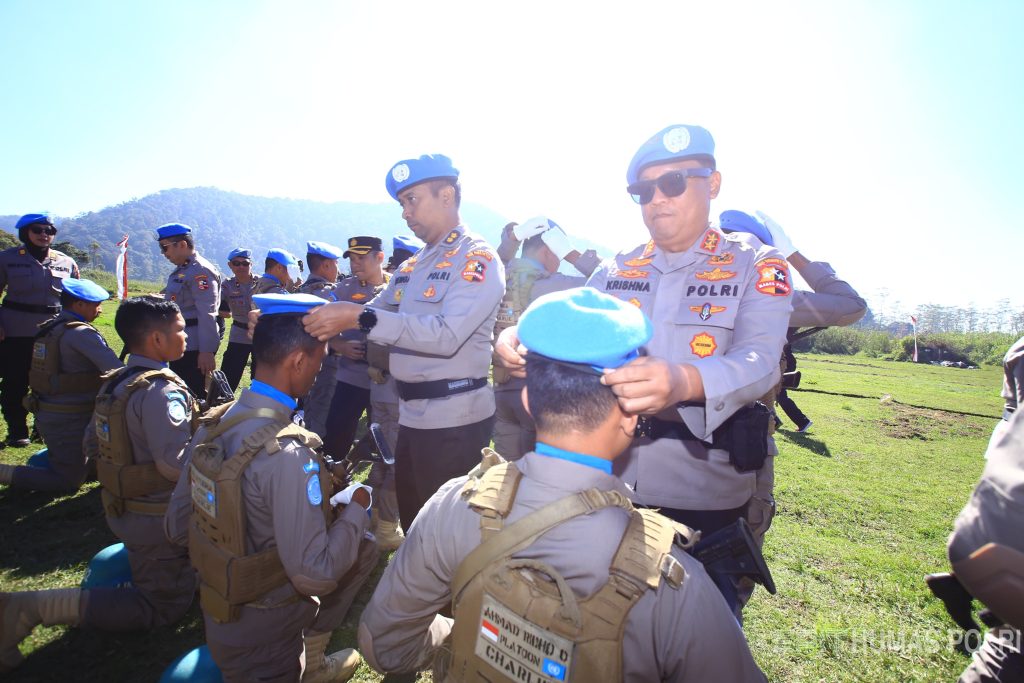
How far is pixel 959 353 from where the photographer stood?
40844mm

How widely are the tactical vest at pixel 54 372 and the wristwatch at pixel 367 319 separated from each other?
421 cm

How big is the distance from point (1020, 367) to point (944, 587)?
123 cm

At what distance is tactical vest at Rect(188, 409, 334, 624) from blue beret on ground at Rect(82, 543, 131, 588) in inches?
66.4

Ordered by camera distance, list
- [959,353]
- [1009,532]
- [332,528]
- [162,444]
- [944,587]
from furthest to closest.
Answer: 1. [959,353]
2. [162,444]
3. [332,528]
4. [944,587]
5. [1009,532]

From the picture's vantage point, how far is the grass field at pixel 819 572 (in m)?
3.22

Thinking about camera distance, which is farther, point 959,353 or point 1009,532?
point 959,353

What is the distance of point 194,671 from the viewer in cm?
252

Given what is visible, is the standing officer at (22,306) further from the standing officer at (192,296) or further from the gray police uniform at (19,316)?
the standing officer at (192,296)

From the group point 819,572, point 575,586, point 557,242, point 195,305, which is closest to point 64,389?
point 195,305

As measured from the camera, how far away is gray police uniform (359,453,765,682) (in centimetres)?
124

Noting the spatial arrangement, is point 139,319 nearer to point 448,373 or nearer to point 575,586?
point 448,373

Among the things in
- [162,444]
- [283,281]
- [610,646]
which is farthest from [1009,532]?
[283,281]

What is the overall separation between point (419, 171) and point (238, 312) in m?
7.20

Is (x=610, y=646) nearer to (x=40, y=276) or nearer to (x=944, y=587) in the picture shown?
(x=944, y=587)
